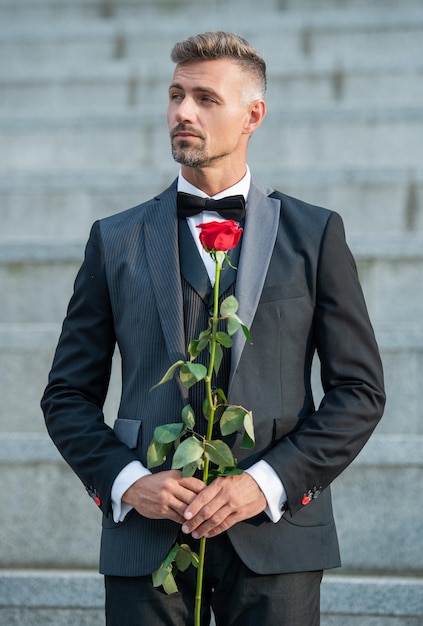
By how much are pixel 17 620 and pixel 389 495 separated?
1102mm

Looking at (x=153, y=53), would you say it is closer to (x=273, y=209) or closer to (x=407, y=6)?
(x=407, y=6)

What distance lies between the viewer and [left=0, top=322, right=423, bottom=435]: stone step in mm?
3410

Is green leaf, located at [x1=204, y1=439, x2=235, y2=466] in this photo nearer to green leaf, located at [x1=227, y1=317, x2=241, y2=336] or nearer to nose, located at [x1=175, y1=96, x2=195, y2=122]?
green leaf, located at [x1=227, y1=317, x2=241, y2=336]

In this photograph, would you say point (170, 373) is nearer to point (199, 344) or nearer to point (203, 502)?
point (199, 344)

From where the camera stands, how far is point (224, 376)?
2080 mm

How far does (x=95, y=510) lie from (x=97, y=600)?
0.30 m

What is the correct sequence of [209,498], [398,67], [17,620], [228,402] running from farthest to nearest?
1. [398,67]
2. [17,620]
3. [228,402]
4. [209,498]

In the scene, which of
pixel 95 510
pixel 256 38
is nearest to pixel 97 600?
pixel 95 510

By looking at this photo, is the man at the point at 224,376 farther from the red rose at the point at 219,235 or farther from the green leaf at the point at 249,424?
the red rose at the point at 219,235

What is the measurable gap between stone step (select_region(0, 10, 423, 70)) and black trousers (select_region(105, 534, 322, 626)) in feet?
13.8

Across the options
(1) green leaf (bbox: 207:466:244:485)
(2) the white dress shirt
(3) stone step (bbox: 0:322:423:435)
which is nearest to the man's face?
(2) the white dress shirt

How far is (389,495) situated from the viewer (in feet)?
10.2

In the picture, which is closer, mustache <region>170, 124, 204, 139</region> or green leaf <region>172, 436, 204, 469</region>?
green leaf <region>172, 436, 204, 469</region>

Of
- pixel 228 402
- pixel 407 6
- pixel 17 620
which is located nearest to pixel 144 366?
pixel 228 402
